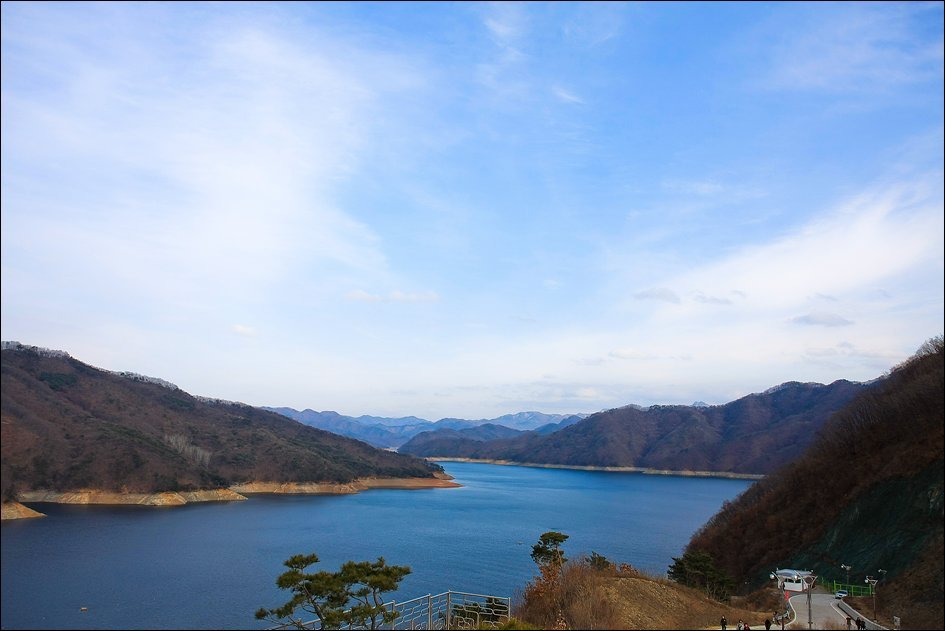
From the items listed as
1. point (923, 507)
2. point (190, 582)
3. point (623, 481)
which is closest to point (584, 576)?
point (923, 507)

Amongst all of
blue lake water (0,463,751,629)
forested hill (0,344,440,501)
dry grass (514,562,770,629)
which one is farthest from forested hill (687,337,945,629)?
forested hill (0,344,440,501)

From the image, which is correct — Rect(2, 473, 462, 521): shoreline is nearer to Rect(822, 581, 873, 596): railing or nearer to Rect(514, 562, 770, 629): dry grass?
Rect(514, 562, 770, 629): dry grass

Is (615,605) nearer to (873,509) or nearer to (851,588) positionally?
(851,588)

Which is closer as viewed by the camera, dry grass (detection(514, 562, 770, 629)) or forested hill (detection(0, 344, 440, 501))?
dry grass (detection(514, 562, 770, 629))

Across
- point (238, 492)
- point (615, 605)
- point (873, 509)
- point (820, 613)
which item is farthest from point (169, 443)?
point (820, 613)

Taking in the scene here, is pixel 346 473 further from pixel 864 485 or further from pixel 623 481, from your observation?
pixel 864 485

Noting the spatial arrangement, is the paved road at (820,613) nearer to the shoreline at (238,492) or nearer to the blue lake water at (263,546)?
the blue lake water at (263,546)

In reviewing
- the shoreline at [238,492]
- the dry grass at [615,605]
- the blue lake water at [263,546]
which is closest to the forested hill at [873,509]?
the dry grass at [615,605]
